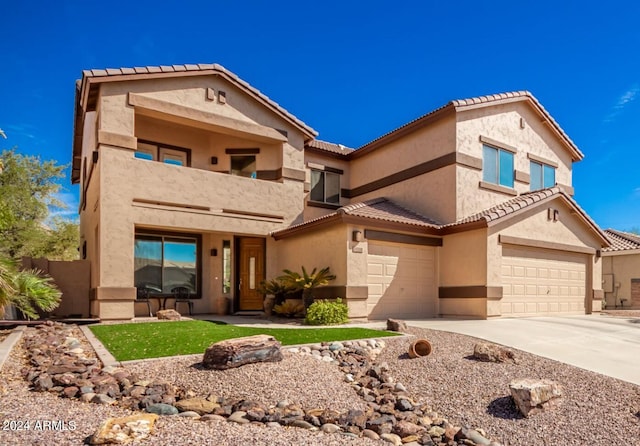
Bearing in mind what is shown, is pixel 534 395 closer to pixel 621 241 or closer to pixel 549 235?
pixel 549 235

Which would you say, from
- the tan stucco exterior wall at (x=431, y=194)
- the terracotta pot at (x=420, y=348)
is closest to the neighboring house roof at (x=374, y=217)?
the tan stucco exterior wall at (x=431, y=194)

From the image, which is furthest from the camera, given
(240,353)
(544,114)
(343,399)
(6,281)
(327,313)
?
(544,114)

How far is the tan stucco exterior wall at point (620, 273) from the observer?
73.3 feet

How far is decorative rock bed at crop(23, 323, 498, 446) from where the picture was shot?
5.71m

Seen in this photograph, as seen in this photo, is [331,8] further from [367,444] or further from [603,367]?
[367,444]

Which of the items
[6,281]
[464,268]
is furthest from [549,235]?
[6,281]

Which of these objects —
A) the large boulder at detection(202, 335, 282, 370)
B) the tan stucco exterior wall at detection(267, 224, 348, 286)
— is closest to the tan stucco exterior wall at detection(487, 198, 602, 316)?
the tan stucco exterior wall at detection(267, 224, 348, 286)

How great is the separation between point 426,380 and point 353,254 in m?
6.65

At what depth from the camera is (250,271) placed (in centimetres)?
1753

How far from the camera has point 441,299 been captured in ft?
52.5

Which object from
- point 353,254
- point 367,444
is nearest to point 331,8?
point 353,254

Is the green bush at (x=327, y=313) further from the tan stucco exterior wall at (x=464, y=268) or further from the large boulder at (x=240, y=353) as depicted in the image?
the large boulder at (x=240, y=353)

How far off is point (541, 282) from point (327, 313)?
8582 millimetres

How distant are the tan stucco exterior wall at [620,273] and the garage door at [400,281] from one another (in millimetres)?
12449
